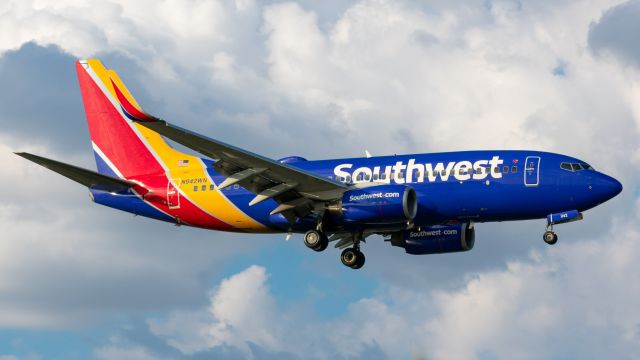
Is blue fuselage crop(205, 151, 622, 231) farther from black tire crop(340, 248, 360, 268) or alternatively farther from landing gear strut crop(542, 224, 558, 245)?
black tire crop(340, 248, 360, 268)

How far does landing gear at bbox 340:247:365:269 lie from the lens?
220 feet

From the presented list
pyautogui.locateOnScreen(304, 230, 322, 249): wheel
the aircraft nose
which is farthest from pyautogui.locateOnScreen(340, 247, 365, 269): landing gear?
the aircraft nose

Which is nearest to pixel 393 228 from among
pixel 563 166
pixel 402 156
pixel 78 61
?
pixel 402 156

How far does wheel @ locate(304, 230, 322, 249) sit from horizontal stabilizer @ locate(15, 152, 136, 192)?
11.3m

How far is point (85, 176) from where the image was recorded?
2581 inches

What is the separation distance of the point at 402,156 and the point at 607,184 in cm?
1033

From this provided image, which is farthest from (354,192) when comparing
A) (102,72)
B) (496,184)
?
(102,72)

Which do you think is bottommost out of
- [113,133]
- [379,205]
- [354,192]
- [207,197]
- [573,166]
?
[379,205]

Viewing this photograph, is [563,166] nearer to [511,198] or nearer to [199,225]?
[511,198]

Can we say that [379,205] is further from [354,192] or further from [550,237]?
[550,237]

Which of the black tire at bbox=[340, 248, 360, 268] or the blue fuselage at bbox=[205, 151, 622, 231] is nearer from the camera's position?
the blue fuselage at bbox=[205, 151, 622, 231]

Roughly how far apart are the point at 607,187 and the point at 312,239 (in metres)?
14.7

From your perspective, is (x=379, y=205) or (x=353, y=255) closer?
(x=379, y=205)

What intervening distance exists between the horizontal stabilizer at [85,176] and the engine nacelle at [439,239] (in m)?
15.5
